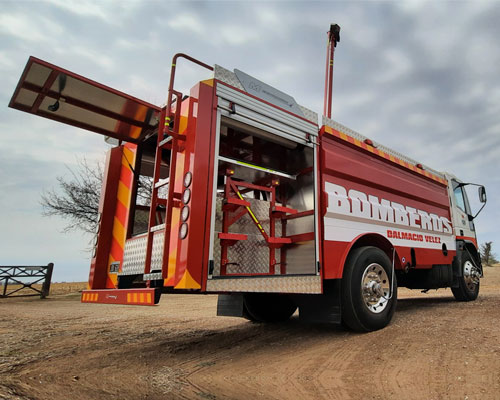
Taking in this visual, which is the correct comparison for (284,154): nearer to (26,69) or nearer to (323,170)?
(323,170)

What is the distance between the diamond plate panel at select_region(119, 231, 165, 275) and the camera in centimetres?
385

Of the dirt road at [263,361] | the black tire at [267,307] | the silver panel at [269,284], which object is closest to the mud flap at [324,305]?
the dirt road at [263,361]

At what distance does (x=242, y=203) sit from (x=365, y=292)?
2.09 m

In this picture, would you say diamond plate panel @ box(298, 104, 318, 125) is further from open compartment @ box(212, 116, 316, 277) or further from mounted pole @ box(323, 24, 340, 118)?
mounted pole @ box(323, 24, 340, 118)

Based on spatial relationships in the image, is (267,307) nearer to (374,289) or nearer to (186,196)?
(374,289)

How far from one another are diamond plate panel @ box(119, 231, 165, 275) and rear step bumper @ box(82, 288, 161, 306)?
1.52ft

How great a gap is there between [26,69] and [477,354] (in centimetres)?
495

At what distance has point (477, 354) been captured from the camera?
3.51 meters

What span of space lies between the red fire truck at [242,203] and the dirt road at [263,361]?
1.61ft

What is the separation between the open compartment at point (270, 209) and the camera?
4574 mm

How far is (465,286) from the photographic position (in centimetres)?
761

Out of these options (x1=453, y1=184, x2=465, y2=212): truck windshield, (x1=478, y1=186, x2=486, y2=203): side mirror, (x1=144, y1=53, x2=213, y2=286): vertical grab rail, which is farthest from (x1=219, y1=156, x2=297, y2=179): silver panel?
(x1=478, y1=186, x2=486, y2=203): side mirror

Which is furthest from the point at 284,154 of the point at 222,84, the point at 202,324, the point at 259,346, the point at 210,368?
the point at 202,324

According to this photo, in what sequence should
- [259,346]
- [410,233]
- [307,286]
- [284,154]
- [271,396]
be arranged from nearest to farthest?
1. [271,396]
2. [307,286]
3. [259,346]
4. [284,154]
5. [410,233]
